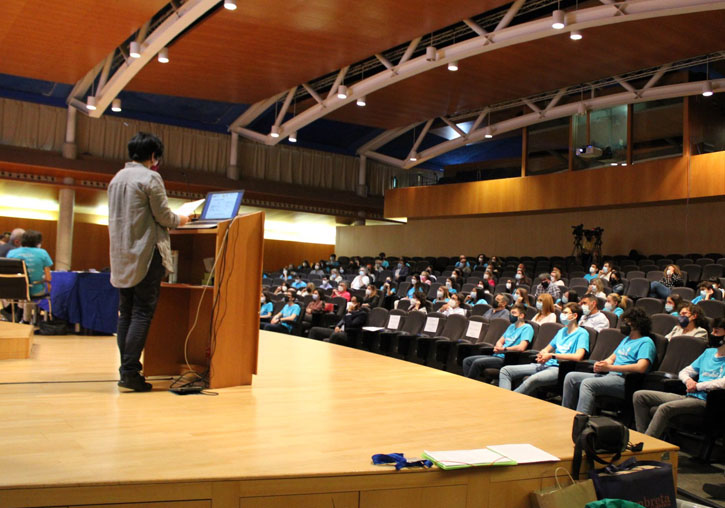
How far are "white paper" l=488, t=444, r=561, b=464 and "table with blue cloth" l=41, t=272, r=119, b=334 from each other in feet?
12.3

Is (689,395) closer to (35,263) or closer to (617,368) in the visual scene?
(617,368)

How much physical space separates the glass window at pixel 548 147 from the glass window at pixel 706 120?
2.85m

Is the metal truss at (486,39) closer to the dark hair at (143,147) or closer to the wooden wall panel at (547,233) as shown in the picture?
the wooden wall panel at (547,233)

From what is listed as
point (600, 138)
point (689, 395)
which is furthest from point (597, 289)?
point (600, 138)

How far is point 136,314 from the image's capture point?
117 inches

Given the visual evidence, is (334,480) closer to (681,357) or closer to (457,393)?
(457,393)

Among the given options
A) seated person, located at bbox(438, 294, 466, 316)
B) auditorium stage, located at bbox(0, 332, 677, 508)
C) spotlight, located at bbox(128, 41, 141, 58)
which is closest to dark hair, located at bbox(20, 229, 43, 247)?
auditorium stage, located at bbox(0, 332, 677, 508)

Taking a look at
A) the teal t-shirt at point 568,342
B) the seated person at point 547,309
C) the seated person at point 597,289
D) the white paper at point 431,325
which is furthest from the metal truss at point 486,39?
the teal t-shirt at point 568,342

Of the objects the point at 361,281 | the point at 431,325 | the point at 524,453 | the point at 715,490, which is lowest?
the point at 715,490

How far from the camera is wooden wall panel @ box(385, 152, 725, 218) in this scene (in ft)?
40.4

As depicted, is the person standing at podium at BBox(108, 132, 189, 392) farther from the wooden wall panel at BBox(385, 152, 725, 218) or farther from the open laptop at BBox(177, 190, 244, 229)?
the wooden wall panel at BBox(385, 152, 725, 218)

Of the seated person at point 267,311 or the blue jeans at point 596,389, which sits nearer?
the blue jeans at point 596,389

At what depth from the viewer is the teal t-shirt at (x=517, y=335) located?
19.4ft

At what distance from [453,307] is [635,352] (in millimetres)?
3349
